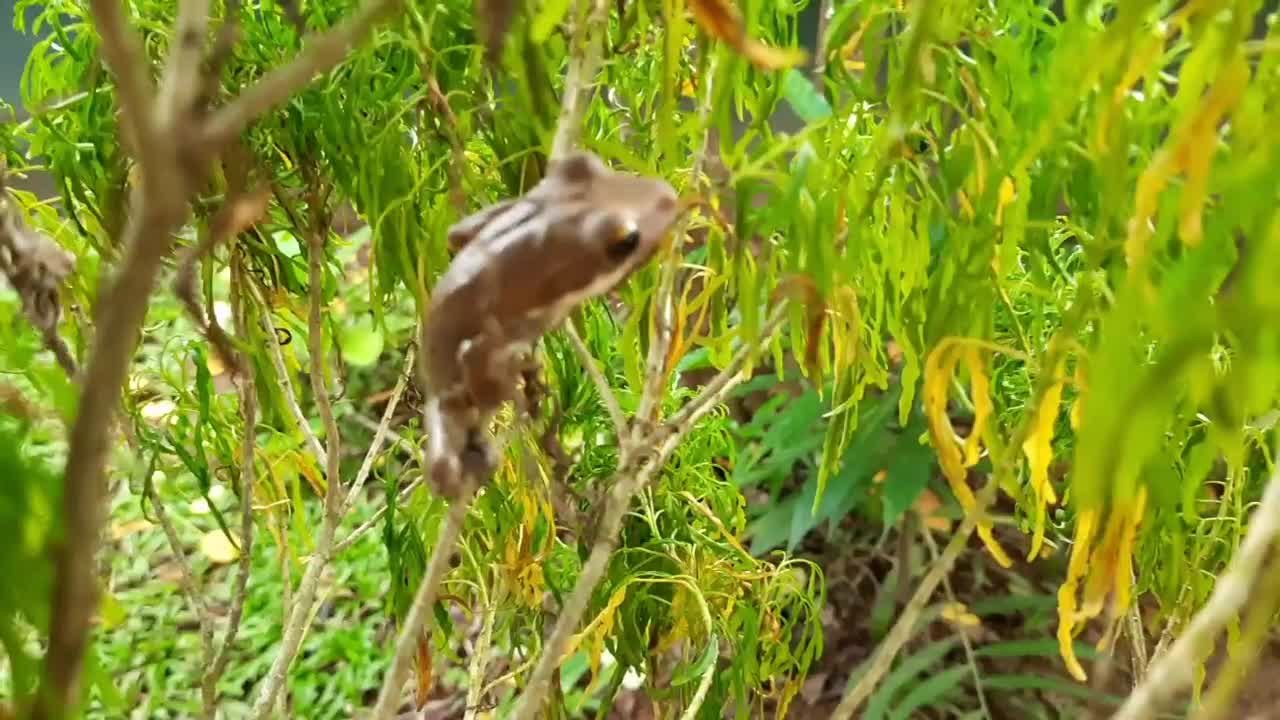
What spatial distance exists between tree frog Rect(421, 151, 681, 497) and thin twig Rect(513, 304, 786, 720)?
121mm

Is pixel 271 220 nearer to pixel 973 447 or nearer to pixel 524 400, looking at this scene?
pixel 524 400

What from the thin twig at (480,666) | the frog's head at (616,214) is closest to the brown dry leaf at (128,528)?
the thin twig at (480,666)

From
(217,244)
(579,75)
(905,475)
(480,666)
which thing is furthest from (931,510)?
(217,244)

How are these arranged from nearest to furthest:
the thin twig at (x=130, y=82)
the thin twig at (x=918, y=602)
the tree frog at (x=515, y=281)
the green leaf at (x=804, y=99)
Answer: the thin twig at (x=130, y=82), the tree frog at (x=515, y=281), the thin twig at (x=918, y=602), the green leaf at (x=804, y=99)

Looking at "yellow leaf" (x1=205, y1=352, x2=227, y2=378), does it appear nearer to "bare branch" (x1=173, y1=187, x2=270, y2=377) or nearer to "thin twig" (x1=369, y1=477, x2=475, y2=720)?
"bare branch" (x1=173, y1=187, x2=270, y2=377)

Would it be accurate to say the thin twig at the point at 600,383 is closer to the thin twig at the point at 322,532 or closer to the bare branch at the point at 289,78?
the thin twig at the point at 322,532

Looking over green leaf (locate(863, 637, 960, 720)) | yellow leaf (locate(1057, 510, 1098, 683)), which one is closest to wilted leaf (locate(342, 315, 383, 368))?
green leaf (locate(863, 637, 960, 720))

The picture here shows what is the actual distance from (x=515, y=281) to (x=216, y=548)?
4.27 feet

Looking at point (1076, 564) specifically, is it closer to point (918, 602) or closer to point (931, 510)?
point (918, 602)

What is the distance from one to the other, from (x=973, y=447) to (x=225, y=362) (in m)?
0.35

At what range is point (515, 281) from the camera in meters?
0.35

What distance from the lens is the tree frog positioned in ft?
1.16

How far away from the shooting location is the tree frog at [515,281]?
1.16 feet

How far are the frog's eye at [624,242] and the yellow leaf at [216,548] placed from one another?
129 cm
